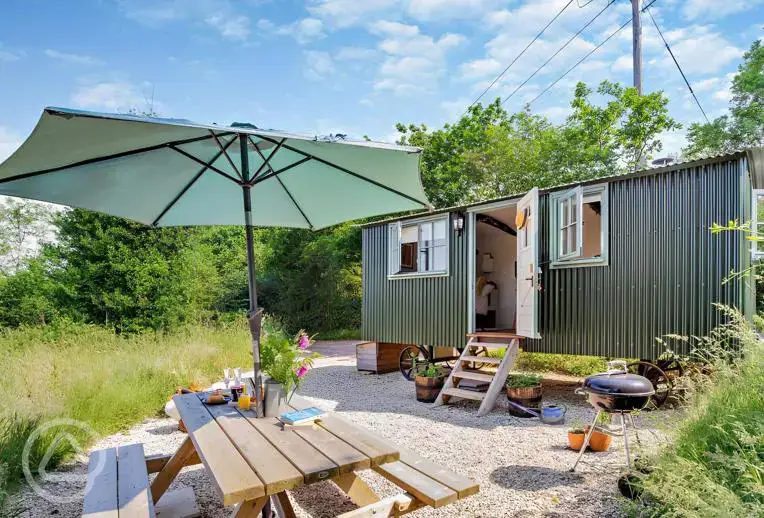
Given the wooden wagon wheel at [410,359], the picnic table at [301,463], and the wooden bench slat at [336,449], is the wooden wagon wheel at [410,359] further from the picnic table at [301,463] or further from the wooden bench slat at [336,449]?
the wooden bench slat at [336,449]

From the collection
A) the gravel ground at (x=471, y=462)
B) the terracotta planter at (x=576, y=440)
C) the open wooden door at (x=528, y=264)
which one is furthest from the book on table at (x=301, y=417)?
the open wooden door at (x=528, y=264)

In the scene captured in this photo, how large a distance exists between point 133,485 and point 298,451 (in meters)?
0.94

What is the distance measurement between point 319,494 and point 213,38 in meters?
7.09

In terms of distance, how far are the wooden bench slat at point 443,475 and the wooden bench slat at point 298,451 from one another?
0.58m

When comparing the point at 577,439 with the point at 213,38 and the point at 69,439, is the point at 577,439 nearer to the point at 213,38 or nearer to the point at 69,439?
the point at 69,439

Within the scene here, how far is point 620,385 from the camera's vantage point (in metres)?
2.98

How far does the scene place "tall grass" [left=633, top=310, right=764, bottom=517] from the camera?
2018 mm

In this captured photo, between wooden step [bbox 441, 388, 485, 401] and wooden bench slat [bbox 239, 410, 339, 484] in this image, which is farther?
wooden step [bbox 441, 388, 485, 401]

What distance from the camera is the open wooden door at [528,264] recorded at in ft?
18.2

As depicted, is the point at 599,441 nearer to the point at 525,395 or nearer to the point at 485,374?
the point at 525,395

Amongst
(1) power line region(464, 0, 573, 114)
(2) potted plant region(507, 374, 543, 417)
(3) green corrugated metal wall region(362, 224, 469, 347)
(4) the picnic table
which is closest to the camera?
(4) the picnic table

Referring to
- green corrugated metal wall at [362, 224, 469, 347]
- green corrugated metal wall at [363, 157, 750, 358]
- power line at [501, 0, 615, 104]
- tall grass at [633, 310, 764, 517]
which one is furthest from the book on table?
power line at [501, 0, 615, 104]

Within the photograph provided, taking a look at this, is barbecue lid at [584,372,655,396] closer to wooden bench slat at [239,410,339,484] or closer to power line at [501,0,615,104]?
wooden bench slat at [239,410,339,484]

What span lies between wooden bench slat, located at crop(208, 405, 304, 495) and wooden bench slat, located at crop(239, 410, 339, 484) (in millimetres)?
26
